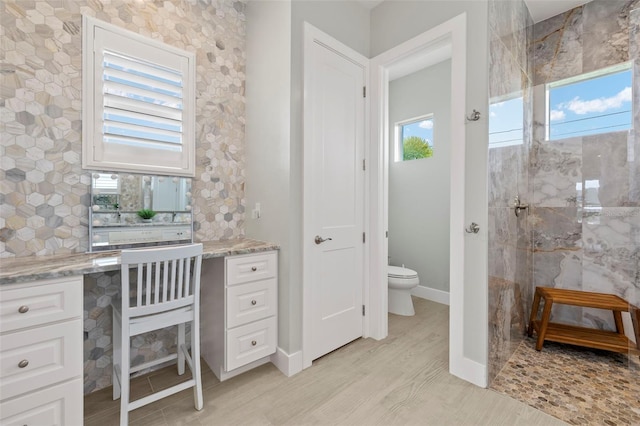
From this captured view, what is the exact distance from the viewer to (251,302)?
6.22ft

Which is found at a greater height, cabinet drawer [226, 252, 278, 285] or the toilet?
cabinet drawer [226, 252, 278, 285]

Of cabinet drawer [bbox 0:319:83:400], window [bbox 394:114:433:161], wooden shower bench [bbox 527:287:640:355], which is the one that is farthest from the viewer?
window [bbox 394:114:433:161]

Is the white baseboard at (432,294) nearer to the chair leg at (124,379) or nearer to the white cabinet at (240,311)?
the white cabinet at (240,311)

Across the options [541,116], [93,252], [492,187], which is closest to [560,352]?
[492,187]

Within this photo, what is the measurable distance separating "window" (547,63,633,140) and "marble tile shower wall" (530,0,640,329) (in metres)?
0.06

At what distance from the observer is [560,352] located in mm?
2309

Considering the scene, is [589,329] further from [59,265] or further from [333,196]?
[59,265]

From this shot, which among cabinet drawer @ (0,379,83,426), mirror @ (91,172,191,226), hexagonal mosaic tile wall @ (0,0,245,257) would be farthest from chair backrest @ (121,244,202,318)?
hexagonal mosaic tile wall @ (0,0,245,257)

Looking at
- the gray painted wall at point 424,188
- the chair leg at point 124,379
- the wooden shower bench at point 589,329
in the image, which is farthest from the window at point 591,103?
the chair leg at point 124,379

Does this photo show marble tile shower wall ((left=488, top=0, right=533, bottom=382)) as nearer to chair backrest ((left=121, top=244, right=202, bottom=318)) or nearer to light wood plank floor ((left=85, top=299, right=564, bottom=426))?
light wood plank floor ((left=85, top=299, right=564, bottom=426))

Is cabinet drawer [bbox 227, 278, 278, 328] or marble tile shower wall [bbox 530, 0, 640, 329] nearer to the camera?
cabinet drawer [bbox 227, 278, 278, 328]

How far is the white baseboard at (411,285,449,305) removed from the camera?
11.1ft

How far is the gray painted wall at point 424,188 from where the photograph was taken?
3.38 meters

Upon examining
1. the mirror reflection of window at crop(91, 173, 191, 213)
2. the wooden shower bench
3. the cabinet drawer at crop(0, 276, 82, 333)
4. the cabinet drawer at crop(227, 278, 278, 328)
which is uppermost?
the mirror reflection of window at crop(91, 173, 191, 213)
